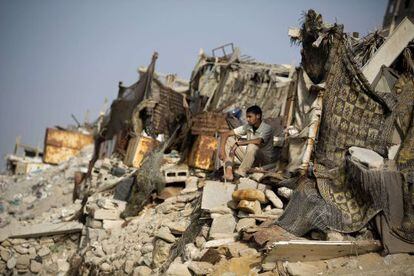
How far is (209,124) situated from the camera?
8.09 m

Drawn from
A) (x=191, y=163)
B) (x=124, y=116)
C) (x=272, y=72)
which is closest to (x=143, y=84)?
(x=124, y=116)

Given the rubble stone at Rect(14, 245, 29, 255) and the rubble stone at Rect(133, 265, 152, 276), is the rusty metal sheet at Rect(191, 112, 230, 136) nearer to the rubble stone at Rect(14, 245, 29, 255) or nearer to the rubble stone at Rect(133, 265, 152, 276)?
the rubble stone at Rect(133, 265, 152, 276)

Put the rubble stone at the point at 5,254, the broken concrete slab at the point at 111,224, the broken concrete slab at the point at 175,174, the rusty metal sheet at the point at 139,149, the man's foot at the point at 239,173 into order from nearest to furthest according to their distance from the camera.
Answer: the man's foot at the point at 239,173, the broken concrete slab at the point at 111,224, the broken concrete slab at the point at 175,174, the rubble stone at the point at 5,254, the rusty metal sheet at the point at 139,149

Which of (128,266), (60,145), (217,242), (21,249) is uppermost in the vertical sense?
(217,242)

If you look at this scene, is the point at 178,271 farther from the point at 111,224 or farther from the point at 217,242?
the point at 111,224

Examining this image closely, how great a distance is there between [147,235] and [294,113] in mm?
3100

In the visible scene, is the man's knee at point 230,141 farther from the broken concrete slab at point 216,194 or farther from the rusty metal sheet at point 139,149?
the rusty metal sheet at point 139,149

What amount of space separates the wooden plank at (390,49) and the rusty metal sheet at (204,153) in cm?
318

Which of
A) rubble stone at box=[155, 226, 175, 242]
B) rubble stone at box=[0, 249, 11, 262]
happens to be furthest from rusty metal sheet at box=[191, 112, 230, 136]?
rubble stone at box=[0, 249, 11, 262]

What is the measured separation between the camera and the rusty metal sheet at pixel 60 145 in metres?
19.7

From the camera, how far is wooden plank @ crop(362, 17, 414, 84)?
5.58 meters

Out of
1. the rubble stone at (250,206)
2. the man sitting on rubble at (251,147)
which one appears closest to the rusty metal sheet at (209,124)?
the man sitting on rubble at (251,147)

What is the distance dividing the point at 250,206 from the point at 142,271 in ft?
5.52

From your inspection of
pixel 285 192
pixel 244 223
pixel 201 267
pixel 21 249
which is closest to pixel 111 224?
pixel 21 249
